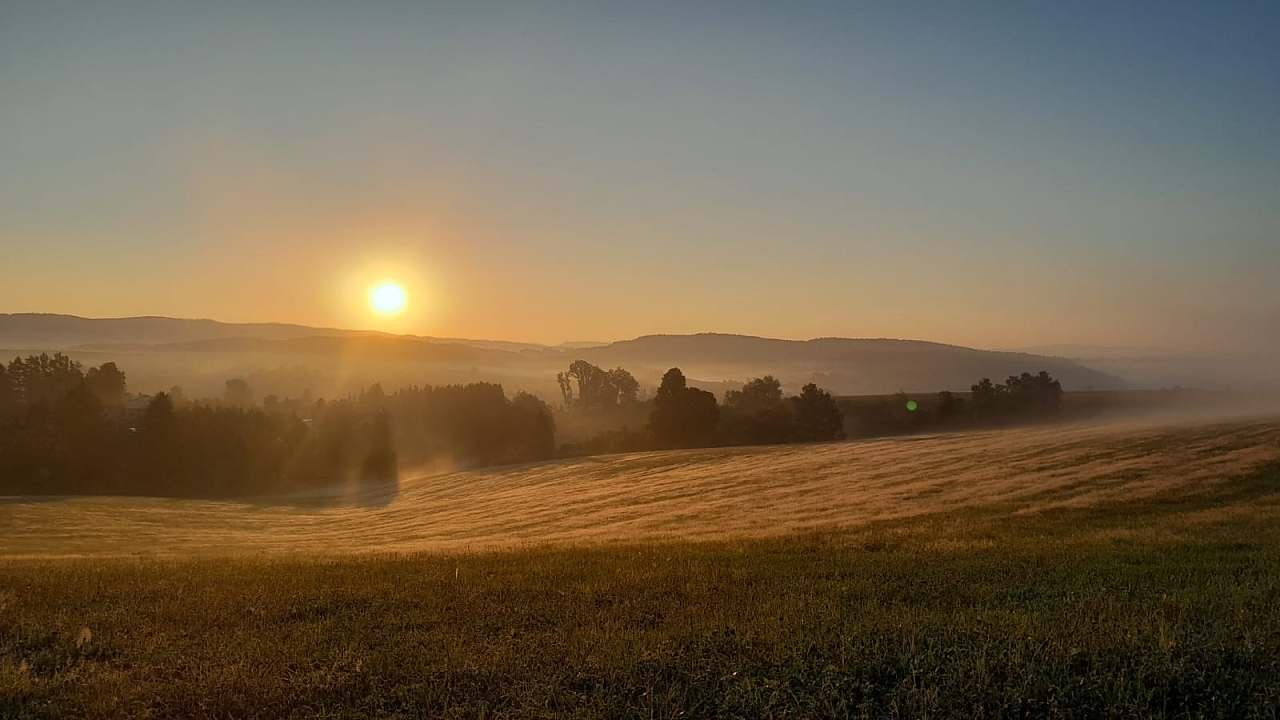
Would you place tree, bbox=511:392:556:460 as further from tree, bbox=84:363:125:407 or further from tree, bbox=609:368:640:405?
tree, bbox=84:363:125:407

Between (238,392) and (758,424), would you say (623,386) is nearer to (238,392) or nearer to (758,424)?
(758,424)

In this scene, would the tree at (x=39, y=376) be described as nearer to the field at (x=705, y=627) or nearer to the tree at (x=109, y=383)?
the tree at (x=109, y=383)

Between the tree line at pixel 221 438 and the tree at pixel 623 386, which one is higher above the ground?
the tree at pixel 623 386

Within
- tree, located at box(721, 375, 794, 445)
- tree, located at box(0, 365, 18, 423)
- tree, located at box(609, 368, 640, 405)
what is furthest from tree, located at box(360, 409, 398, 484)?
tree, located at box(609, 368, 640, 405)

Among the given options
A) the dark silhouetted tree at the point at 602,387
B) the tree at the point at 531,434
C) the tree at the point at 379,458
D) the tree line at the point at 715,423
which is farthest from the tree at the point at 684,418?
the dark silhouetted tree at the point at 602,387

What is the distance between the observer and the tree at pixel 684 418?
298 ft

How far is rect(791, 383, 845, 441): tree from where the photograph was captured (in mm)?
90062

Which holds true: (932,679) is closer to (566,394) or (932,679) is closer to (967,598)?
(967,598)

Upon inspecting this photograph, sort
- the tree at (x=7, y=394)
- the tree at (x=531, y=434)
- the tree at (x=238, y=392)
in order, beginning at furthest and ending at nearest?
the tree at (x=238, y=392) → the tree at (x=531, y=434) → the tree at (x=7, y=394)

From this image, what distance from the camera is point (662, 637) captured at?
29.4 ft

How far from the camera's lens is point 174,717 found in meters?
7.15

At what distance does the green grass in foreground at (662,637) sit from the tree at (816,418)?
75.7 m

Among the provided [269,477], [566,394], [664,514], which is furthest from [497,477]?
[566,394]

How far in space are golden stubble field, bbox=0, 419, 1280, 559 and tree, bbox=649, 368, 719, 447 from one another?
747 inches
